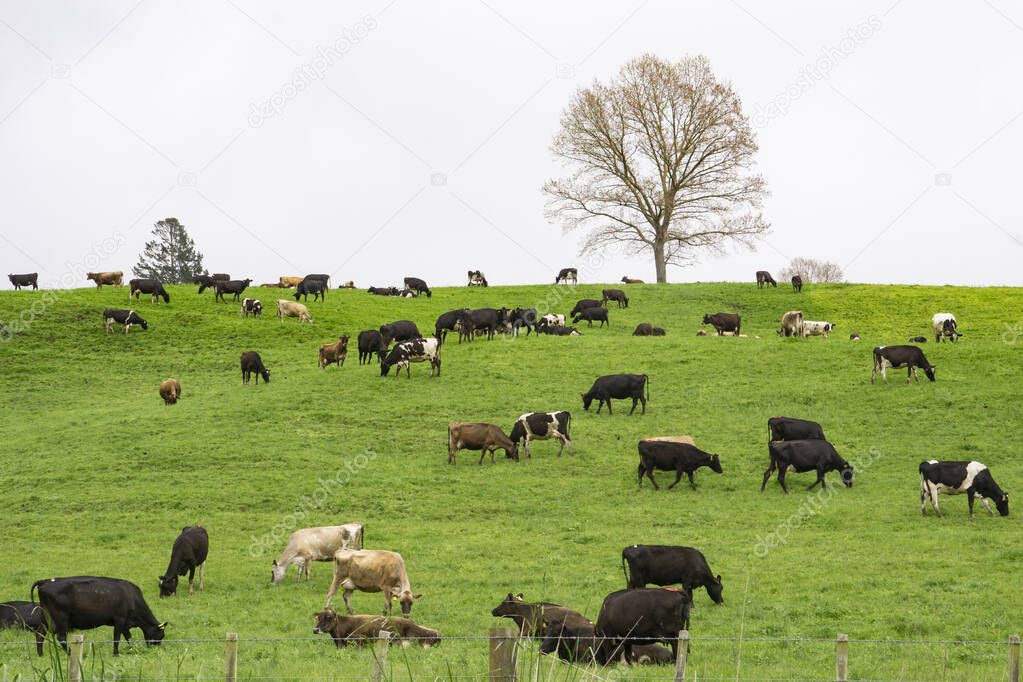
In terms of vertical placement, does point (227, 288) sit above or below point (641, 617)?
above

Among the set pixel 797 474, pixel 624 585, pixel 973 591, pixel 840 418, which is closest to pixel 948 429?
pixel 840 418

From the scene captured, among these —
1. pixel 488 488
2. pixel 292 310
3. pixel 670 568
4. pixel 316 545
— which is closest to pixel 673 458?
pixel 488 488

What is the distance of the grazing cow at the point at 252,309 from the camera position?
165 ft

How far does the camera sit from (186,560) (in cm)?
1797

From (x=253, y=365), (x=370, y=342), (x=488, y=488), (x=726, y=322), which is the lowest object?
(x=488, y=488)

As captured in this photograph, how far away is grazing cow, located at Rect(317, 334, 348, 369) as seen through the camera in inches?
1551

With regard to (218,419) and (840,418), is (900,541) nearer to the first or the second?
(840,418)

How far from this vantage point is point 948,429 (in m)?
29.1

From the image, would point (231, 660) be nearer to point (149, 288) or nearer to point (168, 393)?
point (168, 393)

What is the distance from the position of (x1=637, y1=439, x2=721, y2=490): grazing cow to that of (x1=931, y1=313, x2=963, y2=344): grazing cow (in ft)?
69.3

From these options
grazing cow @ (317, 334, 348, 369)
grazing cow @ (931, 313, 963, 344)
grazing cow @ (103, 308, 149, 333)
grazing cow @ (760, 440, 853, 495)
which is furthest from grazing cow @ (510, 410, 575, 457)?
grazing cow @ (103, 308, 149, 333)

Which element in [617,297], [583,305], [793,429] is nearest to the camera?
[793,429]

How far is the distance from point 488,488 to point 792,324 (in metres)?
24.0

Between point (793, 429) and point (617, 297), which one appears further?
point (617, 297)
